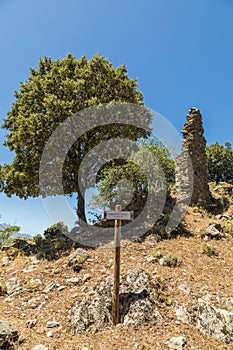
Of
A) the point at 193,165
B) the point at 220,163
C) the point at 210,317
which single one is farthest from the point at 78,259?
the point at 220,163

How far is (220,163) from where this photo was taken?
35969 millimetres

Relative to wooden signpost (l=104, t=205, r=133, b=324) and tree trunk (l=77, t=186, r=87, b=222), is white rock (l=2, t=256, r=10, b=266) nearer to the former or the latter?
tree trunk (l=77, t=186, r=87, b=222)

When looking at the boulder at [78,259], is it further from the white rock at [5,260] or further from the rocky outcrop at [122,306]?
Result: the white rock at [5,260]

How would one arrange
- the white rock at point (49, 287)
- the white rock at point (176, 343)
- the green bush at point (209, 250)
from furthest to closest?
the green bush at point (209, 250)
the white rock at point (49, 287)
the white rock at point (176, 343)

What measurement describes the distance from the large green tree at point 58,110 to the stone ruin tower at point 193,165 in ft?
10.3

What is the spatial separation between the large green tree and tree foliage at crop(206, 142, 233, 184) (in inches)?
944

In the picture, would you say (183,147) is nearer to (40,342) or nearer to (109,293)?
(109,293)

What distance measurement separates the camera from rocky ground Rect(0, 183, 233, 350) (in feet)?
19.5

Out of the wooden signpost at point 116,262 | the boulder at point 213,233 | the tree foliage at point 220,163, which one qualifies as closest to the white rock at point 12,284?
the wooden signpost at point 116,262

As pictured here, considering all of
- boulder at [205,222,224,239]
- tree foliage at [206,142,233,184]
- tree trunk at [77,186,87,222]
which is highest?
tree foliage at [206,142,233,184]

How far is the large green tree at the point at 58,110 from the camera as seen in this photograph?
1322 cm

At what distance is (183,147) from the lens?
1622 centimetres

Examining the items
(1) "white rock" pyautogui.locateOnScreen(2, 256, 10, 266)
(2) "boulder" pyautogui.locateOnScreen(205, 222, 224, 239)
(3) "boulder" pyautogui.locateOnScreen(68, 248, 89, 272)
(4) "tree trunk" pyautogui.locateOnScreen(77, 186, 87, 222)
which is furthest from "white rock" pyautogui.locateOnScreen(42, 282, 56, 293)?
(2) "boulder" pyautogui.locateOnScreen(205, 222, 224, 239)

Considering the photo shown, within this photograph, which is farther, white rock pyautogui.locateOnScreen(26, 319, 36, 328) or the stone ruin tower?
the stone ruin tower
